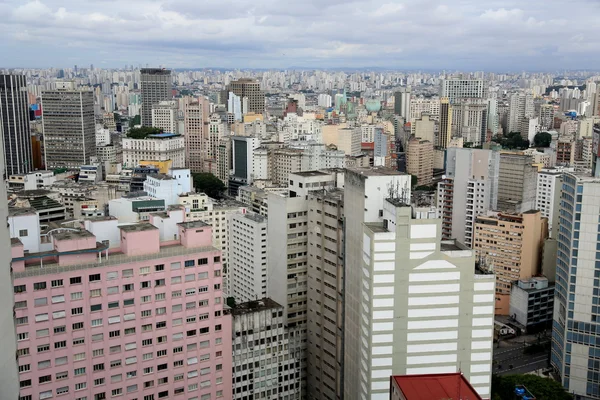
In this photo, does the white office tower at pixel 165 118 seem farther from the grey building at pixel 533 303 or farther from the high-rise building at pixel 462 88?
the grey building at pixel 533 303

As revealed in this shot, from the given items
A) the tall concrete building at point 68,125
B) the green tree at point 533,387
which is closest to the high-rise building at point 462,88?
the tall concrete building at point 68,125

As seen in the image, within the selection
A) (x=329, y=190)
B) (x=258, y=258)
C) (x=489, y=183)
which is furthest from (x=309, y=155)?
(x=329, y=190)

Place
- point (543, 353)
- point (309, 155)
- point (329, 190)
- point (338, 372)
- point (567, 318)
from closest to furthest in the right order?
point (338, 372), point (329, 190), point (567, 318), point (543, 353), point (309, 155)

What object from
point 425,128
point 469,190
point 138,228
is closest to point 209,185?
point 469,190

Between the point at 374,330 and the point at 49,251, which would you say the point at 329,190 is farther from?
the point at 49,251

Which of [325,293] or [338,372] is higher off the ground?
[325,293]

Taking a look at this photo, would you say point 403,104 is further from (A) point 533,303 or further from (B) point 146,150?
(A) point 533,303
